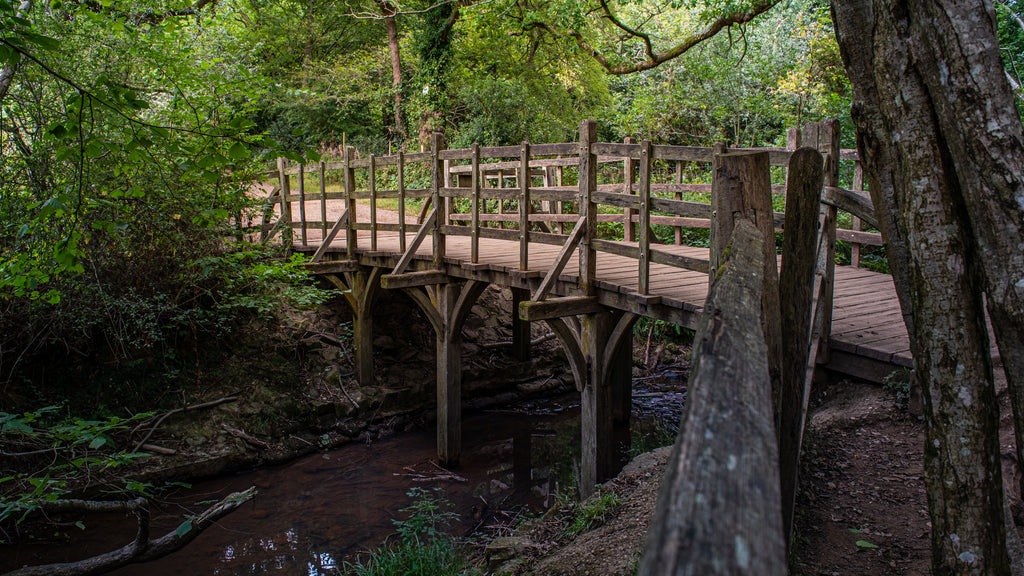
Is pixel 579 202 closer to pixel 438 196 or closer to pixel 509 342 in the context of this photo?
pixel 438 196

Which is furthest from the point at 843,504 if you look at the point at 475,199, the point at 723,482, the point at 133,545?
the point at 475,199

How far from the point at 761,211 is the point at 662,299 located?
2986mm

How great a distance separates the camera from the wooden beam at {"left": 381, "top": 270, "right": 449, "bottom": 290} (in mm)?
7680

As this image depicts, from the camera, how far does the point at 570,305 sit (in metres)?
5.84

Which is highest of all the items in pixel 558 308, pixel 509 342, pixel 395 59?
pixel 395 59

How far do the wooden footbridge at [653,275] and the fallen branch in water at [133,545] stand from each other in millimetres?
2836

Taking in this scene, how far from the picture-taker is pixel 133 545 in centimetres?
376

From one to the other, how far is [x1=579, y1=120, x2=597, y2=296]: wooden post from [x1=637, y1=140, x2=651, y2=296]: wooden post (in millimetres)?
508

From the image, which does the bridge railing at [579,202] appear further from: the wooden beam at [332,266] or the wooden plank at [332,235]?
the wooden beam at [332,266]

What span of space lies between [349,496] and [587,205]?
435cm

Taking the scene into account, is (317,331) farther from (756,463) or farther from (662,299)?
(756,463)

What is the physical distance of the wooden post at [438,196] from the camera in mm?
7844

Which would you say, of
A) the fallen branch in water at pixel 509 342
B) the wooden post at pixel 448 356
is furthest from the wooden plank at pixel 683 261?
the fallen branch in water at pixel 509 342

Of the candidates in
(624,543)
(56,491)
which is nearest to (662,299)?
(624,543)
